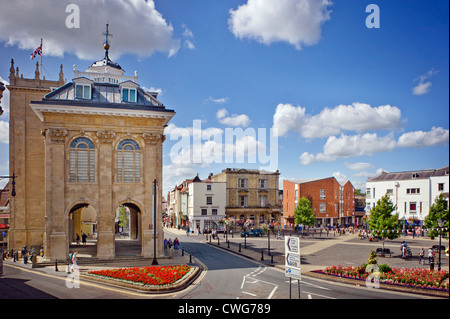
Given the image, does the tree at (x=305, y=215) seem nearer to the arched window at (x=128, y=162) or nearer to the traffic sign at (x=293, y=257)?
the arched window at (x=128, y=162)

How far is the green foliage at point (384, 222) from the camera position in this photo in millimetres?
35809

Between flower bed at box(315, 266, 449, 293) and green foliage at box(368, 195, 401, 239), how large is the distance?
41.5 feet

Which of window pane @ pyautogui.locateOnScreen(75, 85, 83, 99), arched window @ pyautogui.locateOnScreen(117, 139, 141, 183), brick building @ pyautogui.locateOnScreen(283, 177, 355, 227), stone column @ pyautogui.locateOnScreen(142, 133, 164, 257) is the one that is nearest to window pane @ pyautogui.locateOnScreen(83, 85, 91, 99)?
window pane @ pyautogui.locateOnScreen(75, 85, 83, 99)

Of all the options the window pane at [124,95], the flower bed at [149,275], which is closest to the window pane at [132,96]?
the window pane at [124,95]

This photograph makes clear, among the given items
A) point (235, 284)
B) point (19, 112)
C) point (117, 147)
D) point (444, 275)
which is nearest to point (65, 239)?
point (117, 147)

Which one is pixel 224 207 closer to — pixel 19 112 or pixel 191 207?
pixel 191 207

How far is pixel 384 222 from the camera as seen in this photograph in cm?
3594

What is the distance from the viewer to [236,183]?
69.0 m

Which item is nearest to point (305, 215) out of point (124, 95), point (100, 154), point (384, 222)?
point (384, 222)

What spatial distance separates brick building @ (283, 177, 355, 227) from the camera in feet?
241

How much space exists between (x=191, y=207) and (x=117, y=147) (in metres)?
40.1

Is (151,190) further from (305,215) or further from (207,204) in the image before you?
(207,204)

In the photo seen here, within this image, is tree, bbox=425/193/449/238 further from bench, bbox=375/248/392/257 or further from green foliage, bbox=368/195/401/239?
bench, bbox=375/248/392/257

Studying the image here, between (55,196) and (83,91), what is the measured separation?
390 inches
